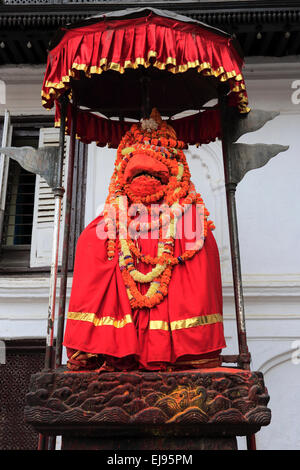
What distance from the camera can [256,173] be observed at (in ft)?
18.4

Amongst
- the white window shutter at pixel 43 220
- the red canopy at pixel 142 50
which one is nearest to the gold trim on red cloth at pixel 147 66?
the red canopy at pixel 142 50

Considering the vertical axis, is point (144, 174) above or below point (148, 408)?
above

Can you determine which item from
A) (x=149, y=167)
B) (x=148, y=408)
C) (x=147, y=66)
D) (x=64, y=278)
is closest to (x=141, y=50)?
(x=147, y=66)

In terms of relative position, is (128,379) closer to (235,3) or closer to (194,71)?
(194,71)

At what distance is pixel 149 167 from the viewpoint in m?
3.71

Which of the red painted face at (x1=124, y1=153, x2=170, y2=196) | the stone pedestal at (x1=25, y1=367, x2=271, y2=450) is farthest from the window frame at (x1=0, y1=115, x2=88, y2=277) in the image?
the stone pedestal at (x1=25, y1=367, x2=271, y2=450)

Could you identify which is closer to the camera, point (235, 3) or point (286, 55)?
point (235, 3)

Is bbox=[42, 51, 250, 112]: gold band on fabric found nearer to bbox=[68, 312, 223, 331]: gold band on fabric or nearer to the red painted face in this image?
the red painted face

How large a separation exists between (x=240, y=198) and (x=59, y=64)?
105 inches

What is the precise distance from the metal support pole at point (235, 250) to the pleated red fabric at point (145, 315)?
0.19 m

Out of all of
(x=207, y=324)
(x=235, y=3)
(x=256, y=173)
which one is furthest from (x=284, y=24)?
(x=207, y=324)

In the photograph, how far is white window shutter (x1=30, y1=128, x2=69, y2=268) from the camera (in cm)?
Answer: 547

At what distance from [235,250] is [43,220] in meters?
2.74

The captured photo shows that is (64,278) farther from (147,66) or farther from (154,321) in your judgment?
(147,66)
